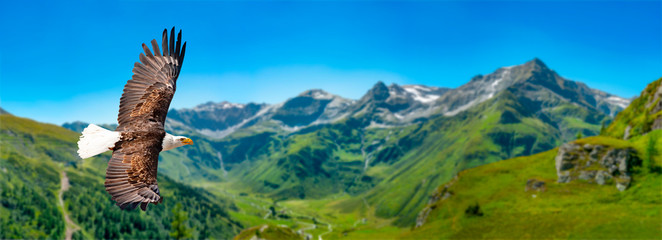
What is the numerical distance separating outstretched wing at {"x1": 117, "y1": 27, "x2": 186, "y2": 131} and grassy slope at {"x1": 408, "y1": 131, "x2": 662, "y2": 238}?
253 ft

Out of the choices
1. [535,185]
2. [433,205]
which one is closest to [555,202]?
[535,185]

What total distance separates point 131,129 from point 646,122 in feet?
443

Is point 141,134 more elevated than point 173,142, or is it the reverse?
point 141,134

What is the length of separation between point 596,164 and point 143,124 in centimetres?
12039

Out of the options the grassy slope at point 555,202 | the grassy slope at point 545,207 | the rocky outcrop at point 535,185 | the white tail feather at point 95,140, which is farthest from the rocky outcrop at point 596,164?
the white tail feather at point 95,140

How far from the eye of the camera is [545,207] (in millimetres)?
92312

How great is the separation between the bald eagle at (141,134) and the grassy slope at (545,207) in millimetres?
77385

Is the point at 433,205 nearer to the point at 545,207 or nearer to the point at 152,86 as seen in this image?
the point at 545,207

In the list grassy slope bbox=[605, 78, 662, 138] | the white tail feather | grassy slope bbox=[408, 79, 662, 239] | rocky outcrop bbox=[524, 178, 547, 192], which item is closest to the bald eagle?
the white tail feather

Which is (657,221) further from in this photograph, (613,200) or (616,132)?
(616,132)

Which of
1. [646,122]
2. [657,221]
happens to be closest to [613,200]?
[657,221]

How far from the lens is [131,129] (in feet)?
45.8

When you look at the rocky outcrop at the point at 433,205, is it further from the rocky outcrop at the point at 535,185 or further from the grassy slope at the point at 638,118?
the grassy slope at the point at 638,118

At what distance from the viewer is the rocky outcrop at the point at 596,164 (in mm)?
91000
